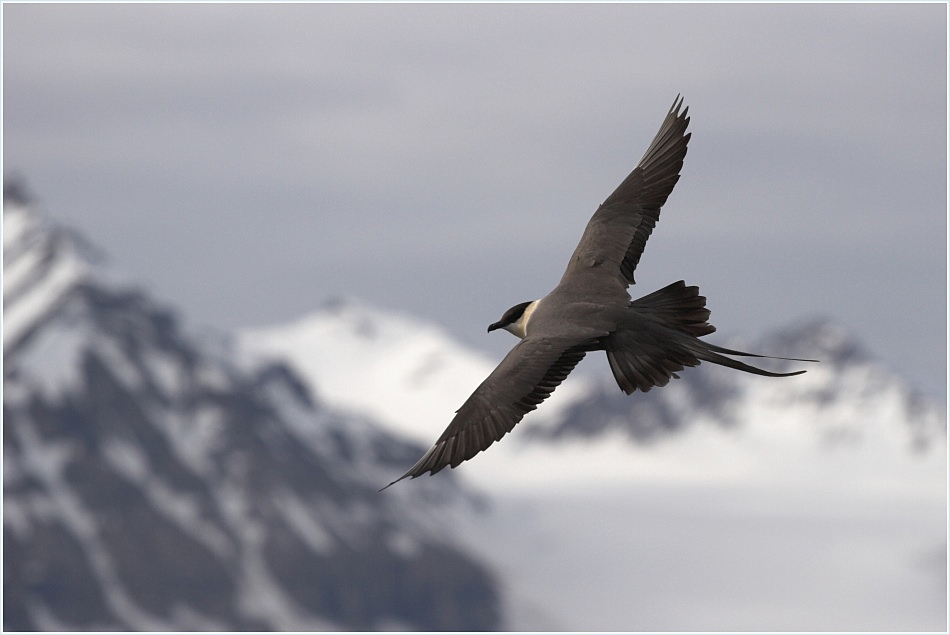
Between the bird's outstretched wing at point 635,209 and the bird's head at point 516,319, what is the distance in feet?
3.95

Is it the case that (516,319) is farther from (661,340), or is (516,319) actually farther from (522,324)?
(661,340)

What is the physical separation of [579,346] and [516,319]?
8.30ft

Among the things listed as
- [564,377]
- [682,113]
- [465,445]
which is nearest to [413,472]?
[465,445]

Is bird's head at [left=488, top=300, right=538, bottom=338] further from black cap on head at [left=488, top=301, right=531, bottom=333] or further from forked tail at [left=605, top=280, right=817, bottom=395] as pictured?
forked tail at [left=605, top=280, right=817, bottom=395]

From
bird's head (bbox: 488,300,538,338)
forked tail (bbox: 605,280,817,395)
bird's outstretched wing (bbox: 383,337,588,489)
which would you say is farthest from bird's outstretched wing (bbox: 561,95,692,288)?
bird's outstretched wing (bbox: 383,337,588,489)

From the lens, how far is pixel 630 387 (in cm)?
2380

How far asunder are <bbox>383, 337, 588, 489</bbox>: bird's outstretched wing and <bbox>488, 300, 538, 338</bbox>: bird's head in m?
1.76

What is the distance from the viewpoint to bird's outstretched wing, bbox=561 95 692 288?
2728 centimetres

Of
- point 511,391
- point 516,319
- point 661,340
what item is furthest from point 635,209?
point 511,391

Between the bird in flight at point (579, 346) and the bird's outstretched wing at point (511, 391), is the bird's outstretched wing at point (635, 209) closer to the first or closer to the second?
the bird in flight at point (579, 346)

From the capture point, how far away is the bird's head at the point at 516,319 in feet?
85.3

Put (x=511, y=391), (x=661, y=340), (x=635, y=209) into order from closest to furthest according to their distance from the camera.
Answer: (x=511, y=391), (x=661, y=340), (x=635, y=209)

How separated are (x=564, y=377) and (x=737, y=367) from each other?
11.3 feet

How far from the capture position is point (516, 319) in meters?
26.2
